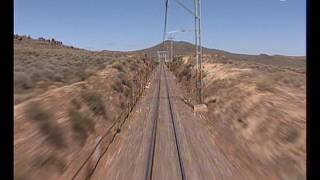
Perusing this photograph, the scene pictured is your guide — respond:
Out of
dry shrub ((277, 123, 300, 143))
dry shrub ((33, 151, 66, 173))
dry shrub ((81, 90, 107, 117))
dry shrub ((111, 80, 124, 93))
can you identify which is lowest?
dry shrub ((33, 151, 66, 173))

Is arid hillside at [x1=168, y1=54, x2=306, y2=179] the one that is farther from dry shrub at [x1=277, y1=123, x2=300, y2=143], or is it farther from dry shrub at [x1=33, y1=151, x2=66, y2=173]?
dry shrub at [x1=33, y1=151, x2=66, y2=173]

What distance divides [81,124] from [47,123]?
3143 millimetres

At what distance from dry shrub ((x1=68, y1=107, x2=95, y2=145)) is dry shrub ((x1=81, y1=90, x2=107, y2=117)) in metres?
3.35

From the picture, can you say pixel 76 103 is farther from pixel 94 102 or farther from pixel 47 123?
pixel 47 123

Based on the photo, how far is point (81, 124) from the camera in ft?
65.5

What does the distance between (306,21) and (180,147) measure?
15.1 meters

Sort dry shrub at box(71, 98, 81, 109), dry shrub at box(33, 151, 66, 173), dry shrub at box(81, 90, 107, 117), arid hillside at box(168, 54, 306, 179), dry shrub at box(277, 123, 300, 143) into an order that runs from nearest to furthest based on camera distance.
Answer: dry shrub at box(33, 151, 66, 173) → arid hillside at box(168, 54, 306, 179) → dry shrub at box(277, 123, 300, 143) → dry shrub at box(71, 98, 81, 109) → dry shrub at box(81, 90, 107, 117)

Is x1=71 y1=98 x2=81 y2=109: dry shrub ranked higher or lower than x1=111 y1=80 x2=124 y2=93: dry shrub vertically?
lower

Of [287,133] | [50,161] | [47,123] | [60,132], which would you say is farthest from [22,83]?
[287,133]

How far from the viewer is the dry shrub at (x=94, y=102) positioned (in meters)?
26.0

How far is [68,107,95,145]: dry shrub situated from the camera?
18.5 metres

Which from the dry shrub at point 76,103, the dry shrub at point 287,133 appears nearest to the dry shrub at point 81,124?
the dry shrub at point 76,103

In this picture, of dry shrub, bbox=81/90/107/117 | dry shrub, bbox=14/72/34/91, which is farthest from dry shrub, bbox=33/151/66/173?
dry shrub, bbox=14/72/34/91
